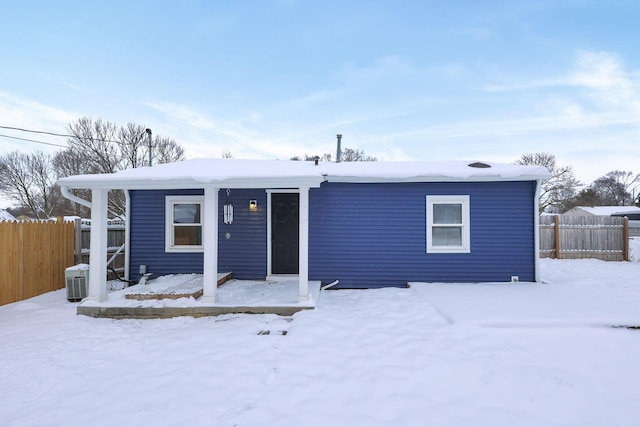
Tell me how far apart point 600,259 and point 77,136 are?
2657 cm

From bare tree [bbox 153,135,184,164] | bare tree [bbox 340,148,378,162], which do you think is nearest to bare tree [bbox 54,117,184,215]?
bare tree [bbox 153,135,184,164]

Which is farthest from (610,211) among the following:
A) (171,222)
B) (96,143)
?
(96,143)

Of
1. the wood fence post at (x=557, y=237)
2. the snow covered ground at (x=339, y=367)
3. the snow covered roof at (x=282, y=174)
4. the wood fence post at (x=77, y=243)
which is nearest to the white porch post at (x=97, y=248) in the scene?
the snow covered roof at (x=282, y=174)

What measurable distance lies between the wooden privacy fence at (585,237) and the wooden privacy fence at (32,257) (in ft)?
48.1

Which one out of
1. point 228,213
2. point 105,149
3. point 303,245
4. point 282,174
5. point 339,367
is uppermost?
point 105,149

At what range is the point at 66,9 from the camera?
8812mm

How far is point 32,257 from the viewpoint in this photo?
20.0ft

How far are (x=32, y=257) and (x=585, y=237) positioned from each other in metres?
16.2

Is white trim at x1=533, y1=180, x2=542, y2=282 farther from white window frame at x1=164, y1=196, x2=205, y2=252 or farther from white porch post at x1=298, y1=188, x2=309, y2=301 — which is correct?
white window frame at x1=164, y1=196, x2=205, y2=252

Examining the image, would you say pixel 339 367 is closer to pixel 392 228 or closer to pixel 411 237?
pixel 392 228

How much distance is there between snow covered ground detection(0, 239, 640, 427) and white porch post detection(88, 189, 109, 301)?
1.74 feet

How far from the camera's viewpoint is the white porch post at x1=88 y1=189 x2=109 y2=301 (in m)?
5.09

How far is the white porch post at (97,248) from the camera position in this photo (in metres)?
5.09


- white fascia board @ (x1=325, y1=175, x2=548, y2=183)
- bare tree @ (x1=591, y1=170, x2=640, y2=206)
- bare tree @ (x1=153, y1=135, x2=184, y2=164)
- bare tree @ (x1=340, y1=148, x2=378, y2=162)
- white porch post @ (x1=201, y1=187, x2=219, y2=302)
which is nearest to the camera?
white porch post @ (x1=201, y1=187, x2=219, y2=302)
